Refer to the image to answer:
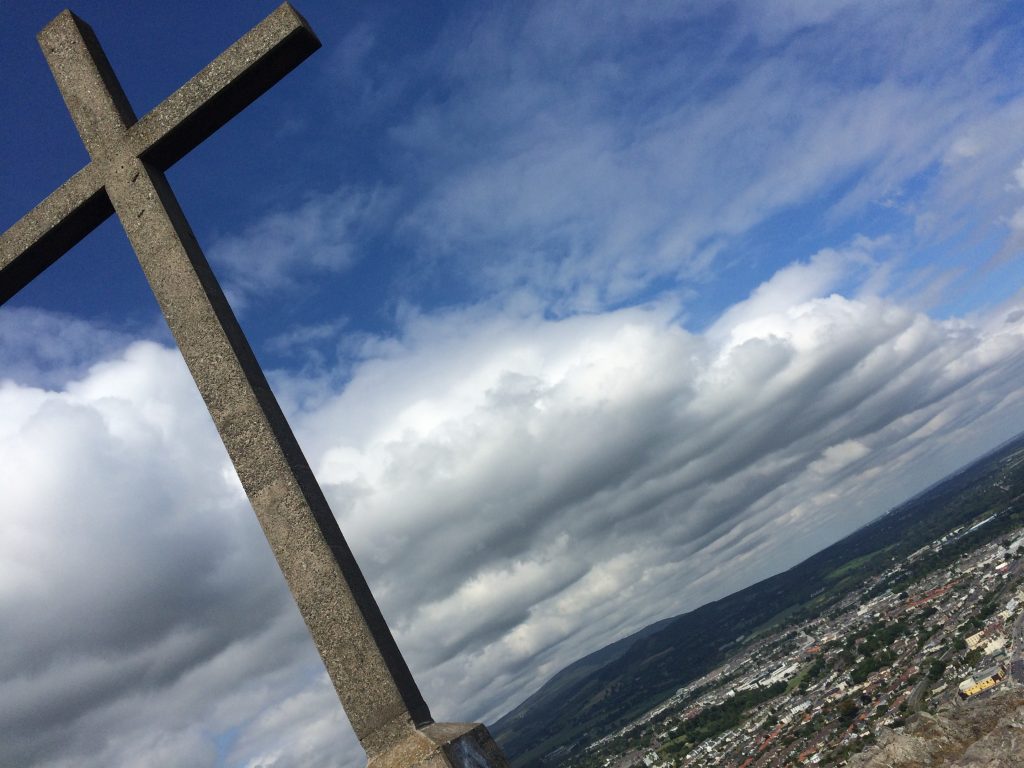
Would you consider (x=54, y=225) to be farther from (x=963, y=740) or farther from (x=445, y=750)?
(x=963, y=740)

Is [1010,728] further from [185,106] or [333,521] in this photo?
[185,106]

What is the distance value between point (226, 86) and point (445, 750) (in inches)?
128

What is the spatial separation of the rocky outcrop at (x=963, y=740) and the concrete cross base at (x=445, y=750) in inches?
94.2

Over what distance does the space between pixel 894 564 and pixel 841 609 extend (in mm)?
28576

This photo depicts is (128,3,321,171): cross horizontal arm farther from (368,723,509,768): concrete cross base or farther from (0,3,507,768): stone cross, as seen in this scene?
(368,723,509,768): concrete cross base

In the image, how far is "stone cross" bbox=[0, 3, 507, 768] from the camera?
267cm

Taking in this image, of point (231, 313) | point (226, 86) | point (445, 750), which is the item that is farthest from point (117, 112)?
point (445, 750)

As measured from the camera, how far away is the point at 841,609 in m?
167

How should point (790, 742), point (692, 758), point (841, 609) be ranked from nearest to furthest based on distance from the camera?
point (790, 742)
point (692, 758)
point (841, 609)

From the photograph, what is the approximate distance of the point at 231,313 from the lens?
3523mm

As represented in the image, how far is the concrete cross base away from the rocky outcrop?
94.2 inches

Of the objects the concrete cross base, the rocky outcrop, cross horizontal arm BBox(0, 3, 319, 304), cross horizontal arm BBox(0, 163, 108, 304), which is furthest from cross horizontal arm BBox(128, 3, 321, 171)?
the rocky outcrop

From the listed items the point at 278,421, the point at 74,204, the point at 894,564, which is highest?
the point at 74,204

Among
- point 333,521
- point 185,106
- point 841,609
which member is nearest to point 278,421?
point 333,521
